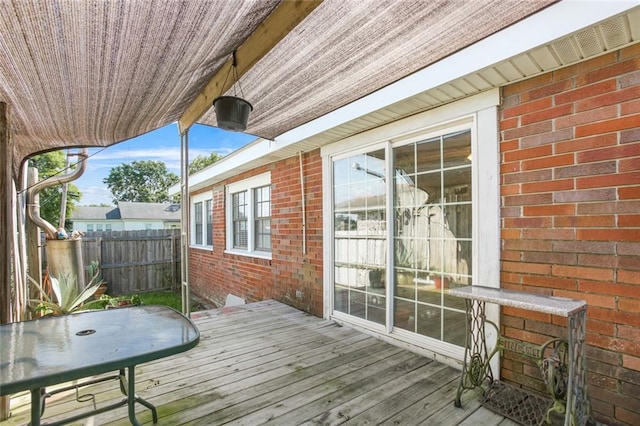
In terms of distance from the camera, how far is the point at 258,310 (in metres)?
4.46

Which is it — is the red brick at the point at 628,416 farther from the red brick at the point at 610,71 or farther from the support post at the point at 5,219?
the support post at the point at 5,219

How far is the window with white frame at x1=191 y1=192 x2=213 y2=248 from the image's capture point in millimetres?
8031

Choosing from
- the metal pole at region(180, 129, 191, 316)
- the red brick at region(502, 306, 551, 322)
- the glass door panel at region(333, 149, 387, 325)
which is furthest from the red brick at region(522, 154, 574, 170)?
the metal pole at region(180, 129, 191, 316)

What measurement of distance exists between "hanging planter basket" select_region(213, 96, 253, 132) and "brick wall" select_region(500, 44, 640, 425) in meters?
2.05

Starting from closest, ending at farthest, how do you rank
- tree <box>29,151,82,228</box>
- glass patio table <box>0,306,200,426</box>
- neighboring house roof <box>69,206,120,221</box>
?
glass patio table <box>0,306,200,426</box> → tree <box>29,151,82,228</box> → neighboring house roof <box>69,206,120,221</box>

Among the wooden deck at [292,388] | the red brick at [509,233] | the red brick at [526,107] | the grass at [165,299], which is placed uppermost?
the red brick at [526,107]

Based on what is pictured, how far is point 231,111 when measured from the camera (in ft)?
8.04

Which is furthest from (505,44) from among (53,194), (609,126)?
(53,194)

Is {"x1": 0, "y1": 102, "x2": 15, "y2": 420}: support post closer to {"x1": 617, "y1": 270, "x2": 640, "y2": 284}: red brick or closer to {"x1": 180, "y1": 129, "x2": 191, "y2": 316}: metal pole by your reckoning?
{"x1": 180, "y1": 129, "x2": 191, "y2": 316}: metal pole

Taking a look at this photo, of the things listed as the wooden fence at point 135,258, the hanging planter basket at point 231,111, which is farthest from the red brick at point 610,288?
the wooden fence at point 135,258

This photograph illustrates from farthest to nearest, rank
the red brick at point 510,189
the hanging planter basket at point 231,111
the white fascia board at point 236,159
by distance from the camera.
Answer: the white fascia board at point 236,159 → the hanging planter basket at point 231,111 → the red brick at point 510,189

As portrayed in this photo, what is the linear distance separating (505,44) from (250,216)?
16.2ft

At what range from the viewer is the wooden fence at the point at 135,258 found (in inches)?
326

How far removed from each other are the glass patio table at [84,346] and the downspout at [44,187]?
3219 millimetres
